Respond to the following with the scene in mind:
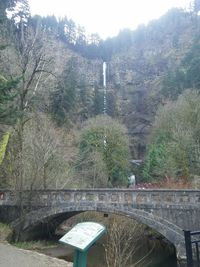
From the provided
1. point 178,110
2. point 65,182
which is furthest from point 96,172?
point 178,110

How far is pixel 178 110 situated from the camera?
122ft

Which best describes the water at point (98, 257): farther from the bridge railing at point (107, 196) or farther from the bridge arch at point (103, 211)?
the bridge railing at point (107, 196)

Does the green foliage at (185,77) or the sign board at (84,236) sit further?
the green foliage at (185,77)

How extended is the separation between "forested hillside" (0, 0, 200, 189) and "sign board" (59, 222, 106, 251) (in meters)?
9.39

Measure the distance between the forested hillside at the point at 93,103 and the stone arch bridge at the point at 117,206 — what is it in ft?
4.16

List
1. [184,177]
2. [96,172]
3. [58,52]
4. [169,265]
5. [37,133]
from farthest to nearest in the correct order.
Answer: [58,52] → [96,172] → [184,177] → [37,133] → [169,265]

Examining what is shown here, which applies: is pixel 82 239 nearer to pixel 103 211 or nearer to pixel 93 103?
pixel 103 211

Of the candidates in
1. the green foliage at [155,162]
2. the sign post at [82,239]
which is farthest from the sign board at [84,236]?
the green foliage at [155,162]

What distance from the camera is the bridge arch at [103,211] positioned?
20.2m

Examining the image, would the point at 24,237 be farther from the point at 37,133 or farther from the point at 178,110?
the point at 178,110

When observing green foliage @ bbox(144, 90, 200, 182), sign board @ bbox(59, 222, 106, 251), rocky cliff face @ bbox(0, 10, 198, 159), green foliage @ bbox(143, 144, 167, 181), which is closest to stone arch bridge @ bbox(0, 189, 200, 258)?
green foliage @ bbox(144, 90, 200, 182)

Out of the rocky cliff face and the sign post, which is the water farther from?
the rocky cliff face

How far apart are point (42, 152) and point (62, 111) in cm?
2101

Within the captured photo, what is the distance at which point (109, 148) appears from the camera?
3709cm
